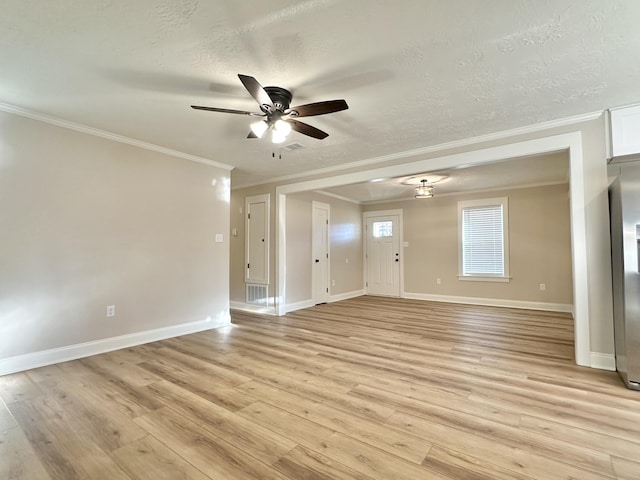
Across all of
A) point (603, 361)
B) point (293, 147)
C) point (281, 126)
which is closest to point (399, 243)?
point (293, 147)

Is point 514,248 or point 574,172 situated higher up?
point 574,172

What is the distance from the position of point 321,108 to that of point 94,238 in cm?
294

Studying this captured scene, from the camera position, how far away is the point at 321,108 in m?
2.30

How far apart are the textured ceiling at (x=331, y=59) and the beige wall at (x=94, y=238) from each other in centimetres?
47

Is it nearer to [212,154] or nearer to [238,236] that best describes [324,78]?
[212,154]

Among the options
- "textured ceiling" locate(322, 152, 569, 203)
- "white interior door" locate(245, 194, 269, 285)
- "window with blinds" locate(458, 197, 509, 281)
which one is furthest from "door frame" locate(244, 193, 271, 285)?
"window with blinds" locate(458, 197, 509, 281)

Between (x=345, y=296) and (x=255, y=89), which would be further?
(x=345, y=296)

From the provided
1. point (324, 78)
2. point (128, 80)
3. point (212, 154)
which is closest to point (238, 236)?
point (212, 154)

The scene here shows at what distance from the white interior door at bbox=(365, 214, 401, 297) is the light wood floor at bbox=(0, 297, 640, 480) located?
3.77 meters

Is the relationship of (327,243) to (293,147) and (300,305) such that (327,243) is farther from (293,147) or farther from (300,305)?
(293,147)

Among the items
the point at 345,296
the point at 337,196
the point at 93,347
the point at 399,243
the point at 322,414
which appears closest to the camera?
the point at 322,414

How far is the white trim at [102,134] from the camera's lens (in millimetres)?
2885

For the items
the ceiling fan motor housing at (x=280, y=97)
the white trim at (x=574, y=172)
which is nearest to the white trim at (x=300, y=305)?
the white trim at (x=574, y=172)

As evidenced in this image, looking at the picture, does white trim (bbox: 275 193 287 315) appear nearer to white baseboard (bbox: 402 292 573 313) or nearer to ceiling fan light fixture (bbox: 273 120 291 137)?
ceiling fan light fixture (bbox: 273 120 291 137)
